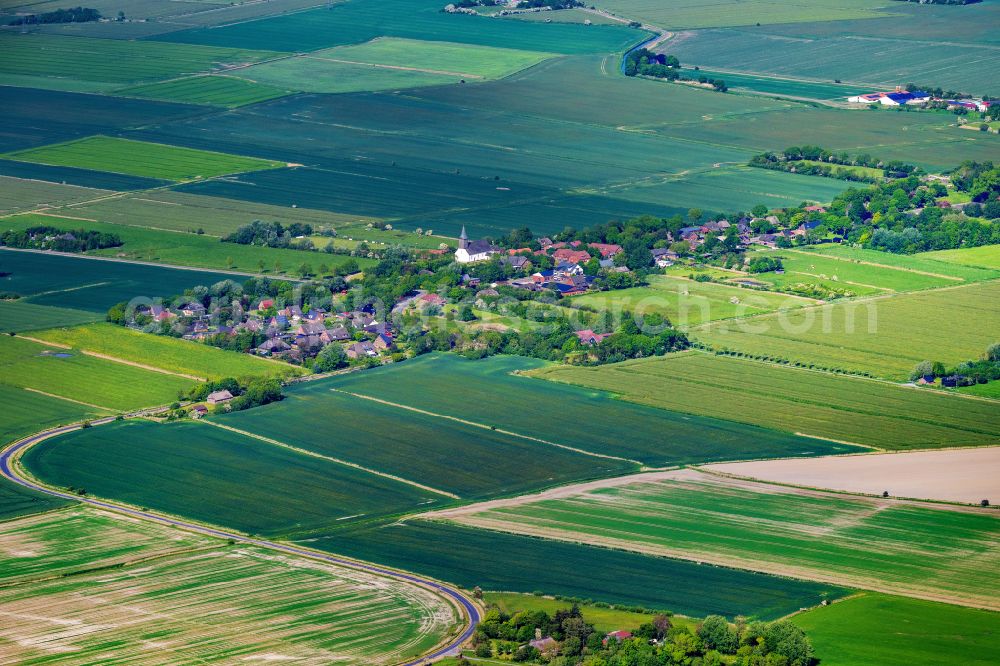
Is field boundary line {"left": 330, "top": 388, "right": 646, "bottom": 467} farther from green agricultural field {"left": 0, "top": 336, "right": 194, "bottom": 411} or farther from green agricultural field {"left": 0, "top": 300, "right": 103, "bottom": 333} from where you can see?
green agricultural field {"left": 0, "top": 300, "right": 103, "bottom": 333}

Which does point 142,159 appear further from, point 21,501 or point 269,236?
point 21,501

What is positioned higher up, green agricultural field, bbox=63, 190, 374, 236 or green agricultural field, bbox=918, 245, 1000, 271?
green agricultural field, bbox=63, 190, 374, 236

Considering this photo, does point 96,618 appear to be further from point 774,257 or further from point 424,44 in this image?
point 424,44

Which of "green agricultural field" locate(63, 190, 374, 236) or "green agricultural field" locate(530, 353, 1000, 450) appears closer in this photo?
"green agricultural field" locate(530, 353, 1000, 450)

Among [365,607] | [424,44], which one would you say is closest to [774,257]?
[365,607]

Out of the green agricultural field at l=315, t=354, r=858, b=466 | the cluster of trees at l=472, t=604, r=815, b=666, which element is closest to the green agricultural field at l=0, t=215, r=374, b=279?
the green agricultural field at l=315, t=354, r=858, b=466

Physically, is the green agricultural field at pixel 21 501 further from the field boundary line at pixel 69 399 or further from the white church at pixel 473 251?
the white church at pixel 473 251

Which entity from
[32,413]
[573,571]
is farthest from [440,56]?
[573,571]
